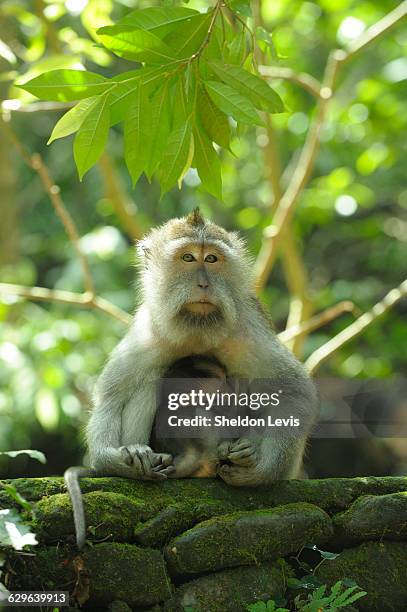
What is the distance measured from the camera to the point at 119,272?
12.7 metres

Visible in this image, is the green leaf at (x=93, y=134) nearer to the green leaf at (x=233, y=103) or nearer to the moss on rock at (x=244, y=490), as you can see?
the green leaf at (x=233, y=103)

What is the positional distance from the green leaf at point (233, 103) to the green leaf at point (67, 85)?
49 centimetres

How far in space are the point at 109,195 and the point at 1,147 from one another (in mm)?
2382

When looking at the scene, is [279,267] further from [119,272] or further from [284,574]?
[284,574]

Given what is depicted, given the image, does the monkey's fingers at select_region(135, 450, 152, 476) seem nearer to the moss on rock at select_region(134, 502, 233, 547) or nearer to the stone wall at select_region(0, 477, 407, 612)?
the stone wall at select_region(0, 477, 407, 612)

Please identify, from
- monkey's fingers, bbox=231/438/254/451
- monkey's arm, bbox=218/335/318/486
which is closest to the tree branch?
monkey's arm, bbox=218/335/318/486

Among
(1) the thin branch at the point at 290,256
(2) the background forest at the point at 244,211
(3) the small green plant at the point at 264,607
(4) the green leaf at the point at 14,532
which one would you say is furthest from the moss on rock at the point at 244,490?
(1) the thin branch at the point at 290,256

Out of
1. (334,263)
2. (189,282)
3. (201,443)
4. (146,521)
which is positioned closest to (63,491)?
(146,521)

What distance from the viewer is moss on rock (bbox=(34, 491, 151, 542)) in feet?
12.4

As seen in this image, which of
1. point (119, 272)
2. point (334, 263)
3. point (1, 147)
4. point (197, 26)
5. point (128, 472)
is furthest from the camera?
point (334, 263)

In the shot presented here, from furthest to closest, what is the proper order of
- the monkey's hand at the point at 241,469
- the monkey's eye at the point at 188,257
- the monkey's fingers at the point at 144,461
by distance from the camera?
1. the monkey's eye at the point at 188,257
2. the monkey's hand at the point at 241,469
3. the monkey's fingers at the point at 144,461

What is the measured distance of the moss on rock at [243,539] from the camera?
3.95 meters

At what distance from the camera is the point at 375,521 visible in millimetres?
4301

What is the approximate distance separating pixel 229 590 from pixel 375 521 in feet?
2.99
